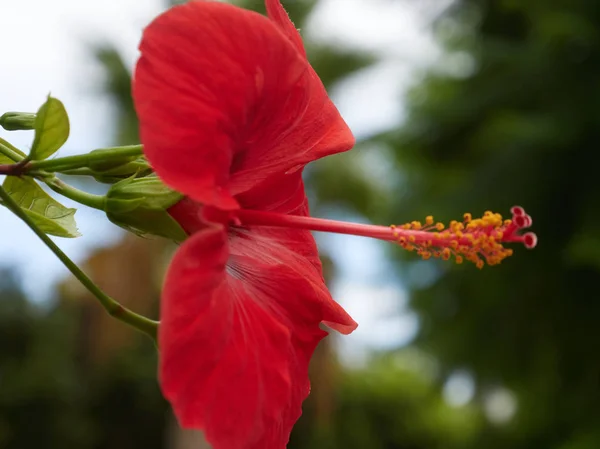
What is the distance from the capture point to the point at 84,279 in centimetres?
36

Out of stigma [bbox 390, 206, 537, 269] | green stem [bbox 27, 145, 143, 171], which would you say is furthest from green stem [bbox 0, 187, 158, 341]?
stigma [bbox 390, 206, 537, 269]

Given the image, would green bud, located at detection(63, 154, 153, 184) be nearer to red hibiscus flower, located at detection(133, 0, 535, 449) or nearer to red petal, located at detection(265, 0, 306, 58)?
red hibiscus flower, located at detection(133, 0, 535, 449)

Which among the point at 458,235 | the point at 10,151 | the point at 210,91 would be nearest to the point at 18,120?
the point at 10,151

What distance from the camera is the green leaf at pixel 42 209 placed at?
42 cm

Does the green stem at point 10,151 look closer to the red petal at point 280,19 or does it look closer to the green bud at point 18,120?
the green bud at point 18,120

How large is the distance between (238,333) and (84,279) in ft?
0.31

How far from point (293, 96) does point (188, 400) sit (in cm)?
20

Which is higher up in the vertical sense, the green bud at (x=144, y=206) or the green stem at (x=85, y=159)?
the green stem at (x=85, y=159)

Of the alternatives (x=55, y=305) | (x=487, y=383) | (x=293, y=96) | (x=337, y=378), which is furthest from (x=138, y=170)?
(x=337, y=378)

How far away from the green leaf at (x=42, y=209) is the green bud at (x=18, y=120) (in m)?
0.03

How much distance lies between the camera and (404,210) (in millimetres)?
2896

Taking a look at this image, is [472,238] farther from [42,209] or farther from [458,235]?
[42,209]

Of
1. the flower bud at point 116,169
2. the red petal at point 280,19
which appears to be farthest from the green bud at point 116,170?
the red petal at point 280,19

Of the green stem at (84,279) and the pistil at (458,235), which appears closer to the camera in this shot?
the green stem at (84,279)
